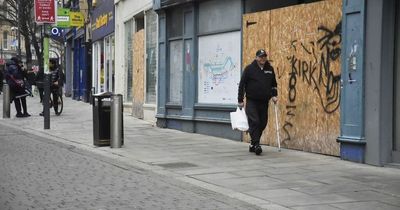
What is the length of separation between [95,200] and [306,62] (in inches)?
209

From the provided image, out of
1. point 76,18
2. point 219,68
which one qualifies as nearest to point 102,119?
point 219,68

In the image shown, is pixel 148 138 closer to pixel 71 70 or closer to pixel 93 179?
pixel 93 179

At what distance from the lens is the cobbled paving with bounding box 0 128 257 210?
649 cm

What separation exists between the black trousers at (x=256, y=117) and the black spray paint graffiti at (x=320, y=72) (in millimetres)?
724

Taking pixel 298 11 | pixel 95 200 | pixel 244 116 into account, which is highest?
pixel 298 11

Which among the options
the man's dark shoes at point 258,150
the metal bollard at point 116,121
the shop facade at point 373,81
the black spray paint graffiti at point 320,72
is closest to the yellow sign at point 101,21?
the metal bollard at point 116,121

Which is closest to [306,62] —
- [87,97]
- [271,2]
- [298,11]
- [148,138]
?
[298,11]

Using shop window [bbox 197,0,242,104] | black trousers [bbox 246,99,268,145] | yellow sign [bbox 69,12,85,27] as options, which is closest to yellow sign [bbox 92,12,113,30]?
yellow sign [bbox 69,12,85,27]

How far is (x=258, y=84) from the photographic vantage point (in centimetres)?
1031

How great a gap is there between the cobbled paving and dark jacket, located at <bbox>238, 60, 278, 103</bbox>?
2599 mm

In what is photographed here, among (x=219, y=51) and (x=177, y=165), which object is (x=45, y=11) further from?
(x=177, y=165)

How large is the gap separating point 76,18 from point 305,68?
19438 millimetres

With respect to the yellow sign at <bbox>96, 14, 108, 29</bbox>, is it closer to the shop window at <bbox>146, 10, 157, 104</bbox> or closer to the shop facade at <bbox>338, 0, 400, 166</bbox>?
the shop window at <bbox>146, 10, 157, 104</bbox>

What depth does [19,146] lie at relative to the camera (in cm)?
1196
